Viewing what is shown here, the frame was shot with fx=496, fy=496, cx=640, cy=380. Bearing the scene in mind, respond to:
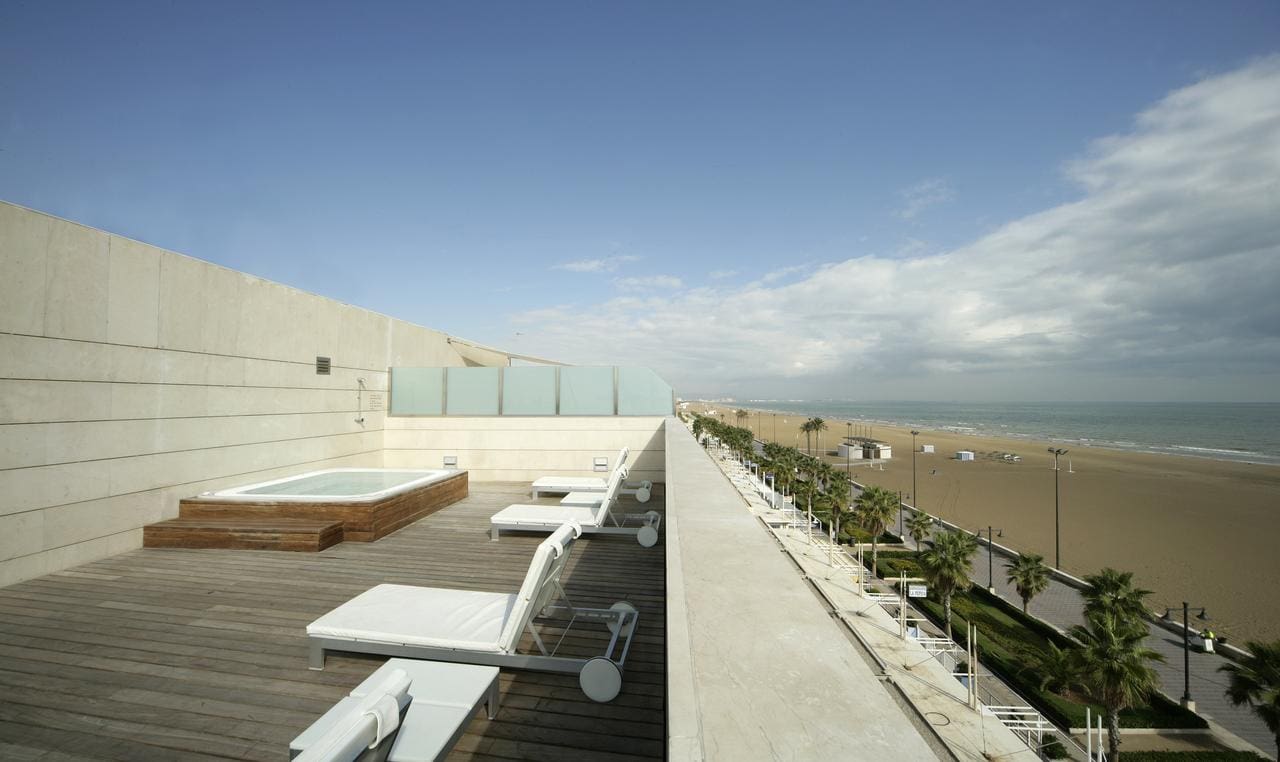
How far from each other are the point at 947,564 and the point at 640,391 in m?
14.2

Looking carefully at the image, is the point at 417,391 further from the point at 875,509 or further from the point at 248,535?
the point at 875,509

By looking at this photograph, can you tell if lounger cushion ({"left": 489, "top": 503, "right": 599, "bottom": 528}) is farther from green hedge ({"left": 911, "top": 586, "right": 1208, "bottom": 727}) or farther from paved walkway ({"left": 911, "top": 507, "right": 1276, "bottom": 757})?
paved walkway ({"left": 911, "top": 507, "right": 1276, "bottom": 757})

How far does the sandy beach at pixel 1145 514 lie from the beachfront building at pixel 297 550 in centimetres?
1771

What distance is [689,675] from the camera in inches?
69.5

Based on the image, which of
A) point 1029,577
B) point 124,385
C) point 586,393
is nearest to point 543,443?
point 586,393

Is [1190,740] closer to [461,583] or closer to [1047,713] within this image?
[1047,713]

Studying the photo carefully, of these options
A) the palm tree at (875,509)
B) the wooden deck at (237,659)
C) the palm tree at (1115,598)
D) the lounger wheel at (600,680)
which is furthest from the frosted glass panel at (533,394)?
the palm tree at (875,509)

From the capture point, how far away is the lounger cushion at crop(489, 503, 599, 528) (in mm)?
6266

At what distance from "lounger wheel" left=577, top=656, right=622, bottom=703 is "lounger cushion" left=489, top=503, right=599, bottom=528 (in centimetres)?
311

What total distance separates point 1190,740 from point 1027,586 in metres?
5.99

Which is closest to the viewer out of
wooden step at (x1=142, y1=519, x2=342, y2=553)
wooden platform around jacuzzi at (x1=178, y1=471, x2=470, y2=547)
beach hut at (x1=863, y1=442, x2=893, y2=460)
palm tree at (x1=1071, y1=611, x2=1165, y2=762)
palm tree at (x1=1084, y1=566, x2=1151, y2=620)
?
wooden step at (x1=142, y1=519, x2=342, y2=553)

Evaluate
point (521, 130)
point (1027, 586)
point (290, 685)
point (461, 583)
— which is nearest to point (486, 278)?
point (521, 130)

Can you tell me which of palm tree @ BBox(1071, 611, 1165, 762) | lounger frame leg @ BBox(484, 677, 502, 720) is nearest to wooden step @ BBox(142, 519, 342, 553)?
lounger frame leg @ BBox(484, 677, 502, 720)

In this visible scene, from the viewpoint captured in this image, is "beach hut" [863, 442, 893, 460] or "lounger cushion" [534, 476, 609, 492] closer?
"lounger cushion" [534, 476, 609, 492]
